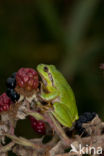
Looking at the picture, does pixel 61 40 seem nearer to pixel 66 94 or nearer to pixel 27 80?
pixel 66 94

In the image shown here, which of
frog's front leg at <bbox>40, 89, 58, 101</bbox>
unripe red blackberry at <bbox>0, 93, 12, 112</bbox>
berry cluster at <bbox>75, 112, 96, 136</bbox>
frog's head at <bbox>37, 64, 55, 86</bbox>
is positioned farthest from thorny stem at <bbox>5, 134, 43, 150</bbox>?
frog's head at <bbox>37, 64, 55, 86</bbox>

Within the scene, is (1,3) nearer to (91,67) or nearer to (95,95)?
(91,67)

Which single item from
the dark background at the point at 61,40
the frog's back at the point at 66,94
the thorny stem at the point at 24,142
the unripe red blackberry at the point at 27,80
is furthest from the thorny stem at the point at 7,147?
the dark background at the point at 61,40

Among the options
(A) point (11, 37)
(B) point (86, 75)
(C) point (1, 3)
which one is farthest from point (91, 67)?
(C) point (1, 3)

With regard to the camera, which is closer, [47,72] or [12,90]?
[12,90]

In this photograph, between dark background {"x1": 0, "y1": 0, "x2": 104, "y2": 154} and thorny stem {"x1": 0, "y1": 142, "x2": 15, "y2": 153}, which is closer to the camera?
thorny stem {"x1": 0, "y1": 142, "x2": 15, "y2": 153}

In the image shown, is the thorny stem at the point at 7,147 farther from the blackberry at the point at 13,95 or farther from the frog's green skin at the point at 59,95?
the frog's green skin at the point at 59,95

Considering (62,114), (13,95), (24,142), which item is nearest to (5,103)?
(13,95)

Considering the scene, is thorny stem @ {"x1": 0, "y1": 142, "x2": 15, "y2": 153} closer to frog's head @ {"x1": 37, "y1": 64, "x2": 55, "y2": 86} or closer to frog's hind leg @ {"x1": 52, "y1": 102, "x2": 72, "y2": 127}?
frog's hind leg @ {"x1": 52, "y1": 102, "x2": 72, "y2": 127}
